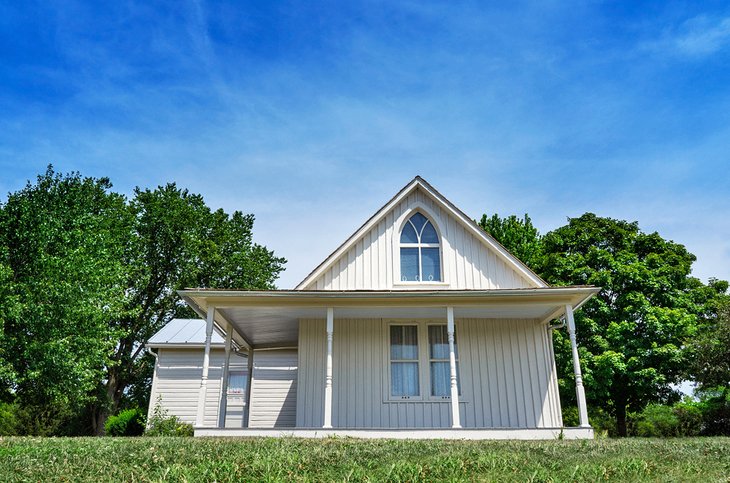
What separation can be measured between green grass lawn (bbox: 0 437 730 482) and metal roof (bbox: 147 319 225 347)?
12.4 m

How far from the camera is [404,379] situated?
14.1m

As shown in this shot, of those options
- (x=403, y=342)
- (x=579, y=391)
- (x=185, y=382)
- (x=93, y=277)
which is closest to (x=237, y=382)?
(x=185, y=382)

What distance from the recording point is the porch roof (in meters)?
12.5

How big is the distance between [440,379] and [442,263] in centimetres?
307

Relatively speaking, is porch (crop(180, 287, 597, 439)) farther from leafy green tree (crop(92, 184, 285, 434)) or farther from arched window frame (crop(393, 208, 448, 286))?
leafy green tree (crop(92, 184, 285, 434))

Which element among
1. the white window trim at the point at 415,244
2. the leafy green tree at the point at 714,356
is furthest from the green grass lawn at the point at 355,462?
the leafy green tree at the point at 714,356

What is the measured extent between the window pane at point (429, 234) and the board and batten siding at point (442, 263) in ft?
0.58

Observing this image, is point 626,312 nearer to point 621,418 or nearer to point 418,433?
point 621,418

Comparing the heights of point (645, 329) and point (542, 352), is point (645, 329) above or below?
above

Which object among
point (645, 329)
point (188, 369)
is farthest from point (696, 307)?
point (188, 369)

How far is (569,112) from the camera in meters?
13.1

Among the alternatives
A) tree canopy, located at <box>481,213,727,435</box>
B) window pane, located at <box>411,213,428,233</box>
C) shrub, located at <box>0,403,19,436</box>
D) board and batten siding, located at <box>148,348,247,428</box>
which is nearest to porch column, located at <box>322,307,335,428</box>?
window pane, located at <box>411,213,428,233</box>

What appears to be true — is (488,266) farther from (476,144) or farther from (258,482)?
(258,482)

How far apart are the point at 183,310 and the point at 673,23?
96.7ft
